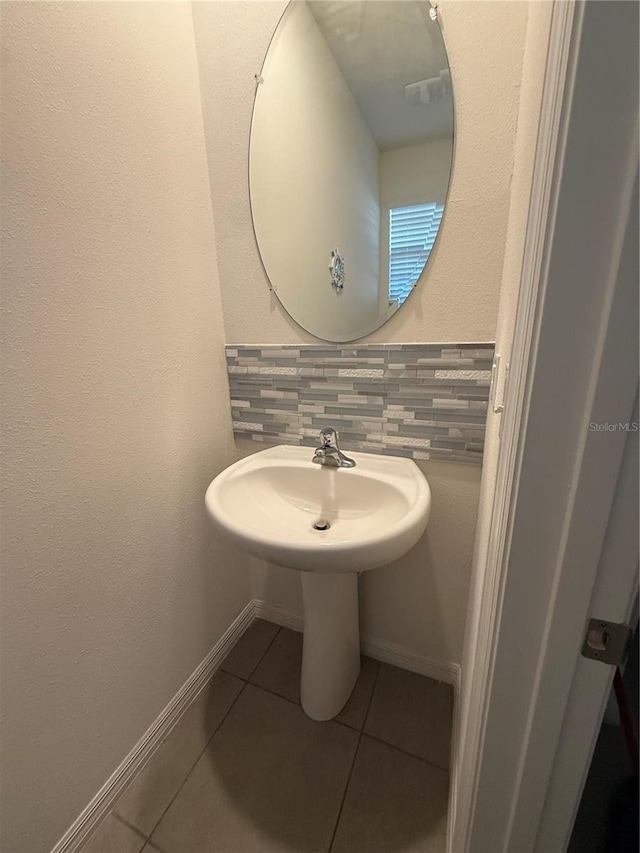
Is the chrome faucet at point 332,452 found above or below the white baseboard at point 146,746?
above

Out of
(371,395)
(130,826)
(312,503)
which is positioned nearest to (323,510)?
(312,503)

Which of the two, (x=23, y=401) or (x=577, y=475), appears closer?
(x=577, y=475)

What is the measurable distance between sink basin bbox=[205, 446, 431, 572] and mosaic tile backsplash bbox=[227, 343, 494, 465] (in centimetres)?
8

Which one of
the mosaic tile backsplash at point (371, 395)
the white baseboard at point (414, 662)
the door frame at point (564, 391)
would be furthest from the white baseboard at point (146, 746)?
the door frame at point (564, 391)

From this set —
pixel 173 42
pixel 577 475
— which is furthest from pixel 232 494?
pixel 173 42

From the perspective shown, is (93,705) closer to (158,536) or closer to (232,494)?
(158,536)

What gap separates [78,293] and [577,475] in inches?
34.1

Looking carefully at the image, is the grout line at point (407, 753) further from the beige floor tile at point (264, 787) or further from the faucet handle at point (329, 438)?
the faucet handle at point (329, 438)

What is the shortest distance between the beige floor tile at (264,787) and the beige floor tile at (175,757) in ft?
0.09

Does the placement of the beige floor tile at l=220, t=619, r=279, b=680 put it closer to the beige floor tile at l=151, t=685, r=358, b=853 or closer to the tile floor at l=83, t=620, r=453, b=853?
the tile floor at l=83, t=620, r=453, b=853

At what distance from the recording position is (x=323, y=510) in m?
1.02

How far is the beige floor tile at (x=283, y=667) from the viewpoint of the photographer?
1165mm

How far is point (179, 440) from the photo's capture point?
0.99 metres

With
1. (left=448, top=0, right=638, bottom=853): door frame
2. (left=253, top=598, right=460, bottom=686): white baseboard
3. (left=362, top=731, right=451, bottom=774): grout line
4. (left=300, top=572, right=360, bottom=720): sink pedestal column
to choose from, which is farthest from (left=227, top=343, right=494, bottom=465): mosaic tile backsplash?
(left=362, top=731, right=451, bottom=774): grout line
